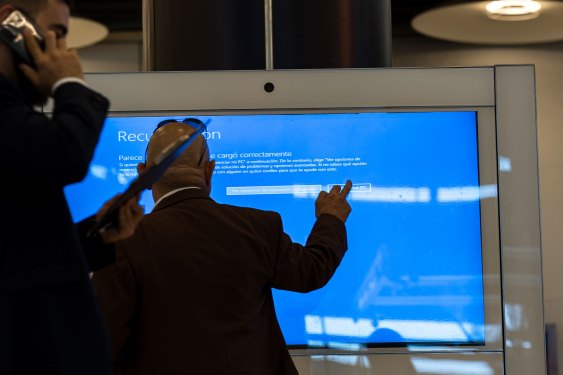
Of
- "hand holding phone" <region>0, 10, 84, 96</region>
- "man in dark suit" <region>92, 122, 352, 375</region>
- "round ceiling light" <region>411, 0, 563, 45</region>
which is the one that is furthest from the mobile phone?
"round ceiling light" <region>411, 0, 563, 45</region>

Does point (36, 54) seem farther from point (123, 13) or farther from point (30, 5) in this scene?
point (123, 13)

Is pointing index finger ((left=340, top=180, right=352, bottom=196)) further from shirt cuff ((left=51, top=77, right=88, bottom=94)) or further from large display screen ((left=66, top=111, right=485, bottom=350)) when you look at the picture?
shirt cuff ((left=51, top=77, right=88, bottom=94))

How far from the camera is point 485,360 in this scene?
3340 millimetres

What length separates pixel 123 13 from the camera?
333 inches

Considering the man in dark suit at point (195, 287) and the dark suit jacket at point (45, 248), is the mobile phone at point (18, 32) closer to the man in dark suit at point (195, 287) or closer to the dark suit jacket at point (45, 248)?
the dark suit jacket at point (45, 248)

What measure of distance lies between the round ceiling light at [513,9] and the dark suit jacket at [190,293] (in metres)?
4.73

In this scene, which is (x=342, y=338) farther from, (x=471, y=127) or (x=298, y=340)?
(x=471, y=127)

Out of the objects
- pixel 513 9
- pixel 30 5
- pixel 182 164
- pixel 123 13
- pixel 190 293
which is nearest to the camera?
pixel 30 5

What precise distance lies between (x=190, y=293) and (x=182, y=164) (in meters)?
0.42

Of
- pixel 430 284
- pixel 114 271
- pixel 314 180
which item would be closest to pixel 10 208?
pixel 114 271

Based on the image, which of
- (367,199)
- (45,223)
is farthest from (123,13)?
(45,223)

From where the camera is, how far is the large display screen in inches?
132

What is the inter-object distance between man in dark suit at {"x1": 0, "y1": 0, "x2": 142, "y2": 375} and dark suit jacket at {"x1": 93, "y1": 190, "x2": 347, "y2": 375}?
80 cm

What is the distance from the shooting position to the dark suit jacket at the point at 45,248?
5.71 feet
